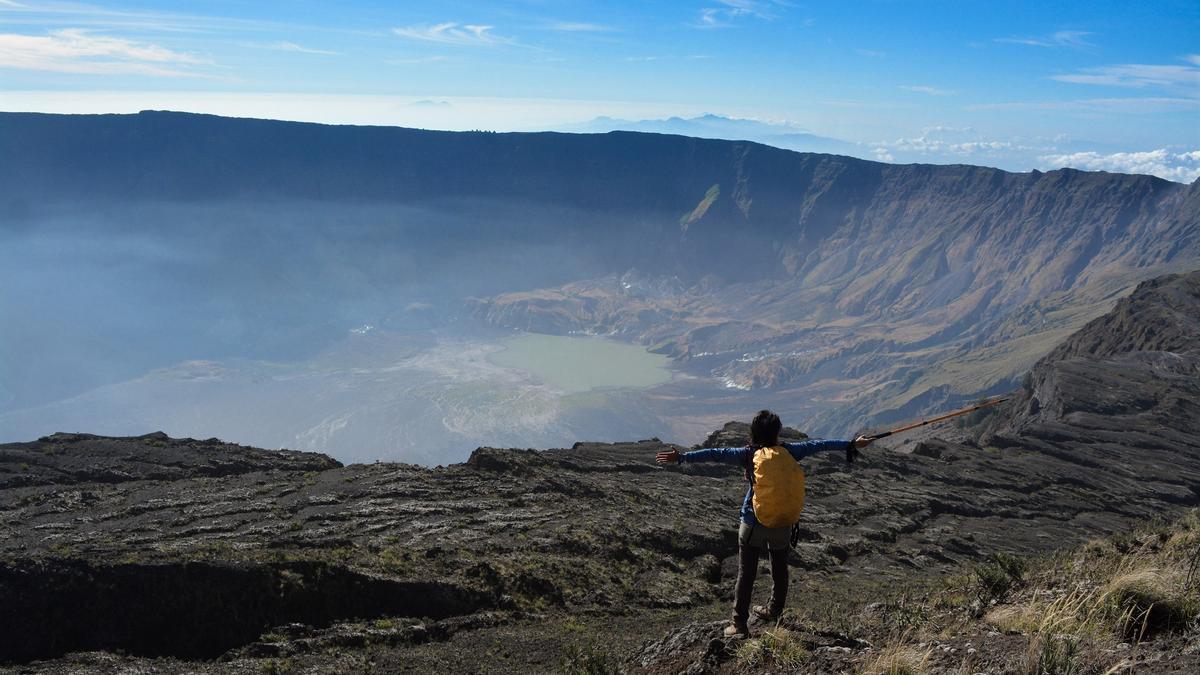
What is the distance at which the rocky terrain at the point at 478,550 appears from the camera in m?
19.0

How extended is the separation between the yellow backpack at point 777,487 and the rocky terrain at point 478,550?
1.81m

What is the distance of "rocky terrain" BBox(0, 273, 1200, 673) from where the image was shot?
19000 millimetres

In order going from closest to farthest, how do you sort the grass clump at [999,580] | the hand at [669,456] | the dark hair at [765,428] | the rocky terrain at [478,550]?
the dark hair at [765,428] → the hand at [669,456] → the grass clump at [999,580] → the rocky terrain at [478,550]

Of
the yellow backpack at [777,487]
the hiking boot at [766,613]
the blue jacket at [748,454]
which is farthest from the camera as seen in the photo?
the hiking boot at [766,613]

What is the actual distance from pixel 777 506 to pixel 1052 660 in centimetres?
396

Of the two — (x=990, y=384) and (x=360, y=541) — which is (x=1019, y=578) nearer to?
(x=360, y=541)

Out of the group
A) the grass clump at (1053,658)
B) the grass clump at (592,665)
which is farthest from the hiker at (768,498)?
the grass clump at (1053,658)

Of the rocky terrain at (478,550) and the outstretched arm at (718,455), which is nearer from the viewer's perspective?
the outstretched arm at (718,455)

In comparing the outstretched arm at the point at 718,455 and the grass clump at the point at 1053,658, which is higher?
the outstretched arm at the point at 718,455

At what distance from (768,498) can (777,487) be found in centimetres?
20

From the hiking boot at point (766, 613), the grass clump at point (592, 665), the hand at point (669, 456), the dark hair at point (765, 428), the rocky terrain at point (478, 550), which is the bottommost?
the rocky terrain at point (478, 550)

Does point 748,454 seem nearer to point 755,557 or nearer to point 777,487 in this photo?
point 777,487

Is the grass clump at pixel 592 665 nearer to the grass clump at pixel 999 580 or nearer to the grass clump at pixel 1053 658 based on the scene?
the grass clump at pixel 999 580

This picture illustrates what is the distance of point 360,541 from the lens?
2727 cm
